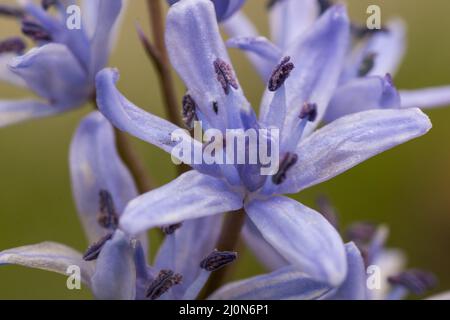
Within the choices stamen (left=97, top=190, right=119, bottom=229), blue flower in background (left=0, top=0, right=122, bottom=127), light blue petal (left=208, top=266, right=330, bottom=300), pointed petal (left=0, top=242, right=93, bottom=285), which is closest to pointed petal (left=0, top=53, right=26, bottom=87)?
blue flower in background (left=0, top=0, right=122, bottom=127)

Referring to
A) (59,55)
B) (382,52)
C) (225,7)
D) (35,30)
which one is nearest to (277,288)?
(225,7)

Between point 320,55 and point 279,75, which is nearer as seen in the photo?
point 279,75

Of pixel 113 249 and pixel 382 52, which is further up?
pixel 382 52


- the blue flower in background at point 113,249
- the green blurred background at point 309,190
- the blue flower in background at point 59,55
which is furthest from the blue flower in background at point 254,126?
the green blurred background at point 309,190

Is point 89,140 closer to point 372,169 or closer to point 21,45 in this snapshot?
point 21,45

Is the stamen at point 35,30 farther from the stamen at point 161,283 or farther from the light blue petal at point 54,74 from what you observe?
the stamen at point 161,283

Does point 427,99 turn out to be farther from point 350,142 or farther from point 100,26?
point 100,26

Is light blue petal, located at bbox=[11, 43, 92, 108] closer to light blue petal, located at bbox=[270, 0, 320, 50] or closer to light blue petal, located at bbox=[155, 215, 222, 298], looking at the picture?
light blue petal, located at bbox=[155, 215, 222, 298]
